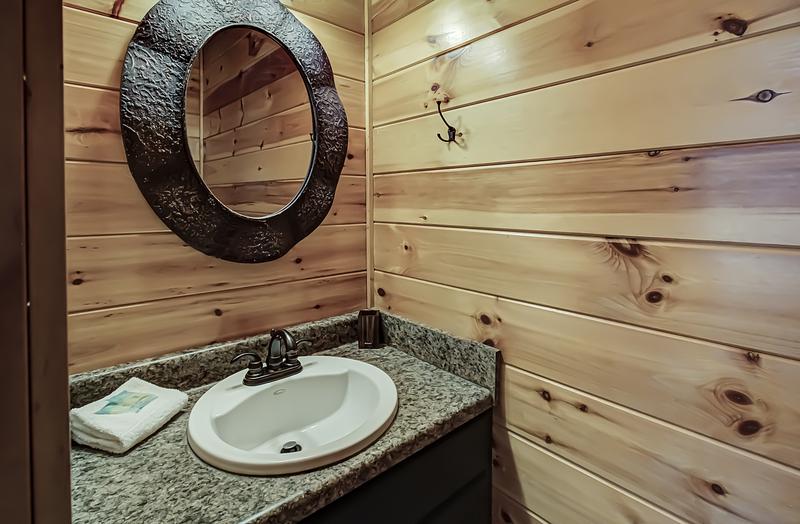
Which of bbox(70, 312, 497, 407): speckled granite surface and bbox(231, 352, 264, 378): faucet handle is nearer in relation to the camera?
bbox(70, 312, 497, 407): speckled granite surface

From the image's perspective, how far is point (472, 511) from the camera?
41.5 inches

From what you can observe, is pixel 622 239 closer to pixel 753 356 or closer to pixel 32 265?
pixel 753 356

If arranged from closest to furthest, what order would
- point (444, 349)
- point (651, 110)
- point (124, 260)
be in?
point (651, 110)
point (124, 260)
point (444, 349)

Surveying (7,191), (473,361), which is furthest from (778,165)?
(7,191)

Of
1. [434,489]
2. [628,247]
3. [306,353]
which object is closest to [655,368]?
[628,247]

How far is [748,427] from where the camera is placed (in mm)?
694

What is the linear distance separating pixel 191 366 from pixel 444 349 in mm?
680

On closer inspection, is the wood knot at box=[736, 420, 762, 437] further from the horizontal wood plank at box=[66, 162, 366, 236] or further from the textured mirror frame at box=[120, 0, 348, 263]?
the horizontal wood plank at box=[66, 162, 366, 236]

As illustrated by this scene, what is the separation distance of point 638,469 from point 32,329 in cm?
99

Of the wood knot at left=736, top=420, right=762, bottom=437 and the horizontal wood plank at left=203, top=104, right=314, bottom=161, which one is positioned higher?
the horizontal wood plank at left=203, top=104, right=314, bottom=161

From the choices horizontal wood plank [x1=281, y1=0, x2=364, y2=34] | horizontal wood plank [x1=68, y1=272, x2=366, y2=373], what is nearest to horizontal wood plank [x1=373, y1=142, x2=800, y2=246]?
horizontal wood plank [x1=68, y1=272, x2=366, y2=373]

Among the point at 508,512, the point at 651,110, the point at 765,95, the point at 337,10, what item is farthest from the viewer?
the point at 337,10

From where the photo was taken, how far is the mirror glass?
1064 mm

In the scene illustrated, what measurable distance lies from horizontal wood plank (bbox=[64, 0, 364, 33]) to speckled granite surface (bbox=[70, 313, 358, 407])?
0.81 meters
